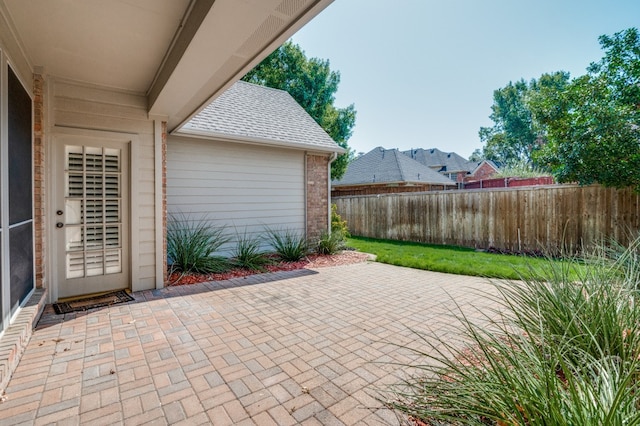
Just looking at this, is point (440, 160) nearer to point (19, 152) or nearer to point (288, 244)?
point (288, 244)

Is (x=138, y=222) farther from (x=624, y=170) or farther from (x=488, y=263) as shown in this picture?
(x=624, y=170)

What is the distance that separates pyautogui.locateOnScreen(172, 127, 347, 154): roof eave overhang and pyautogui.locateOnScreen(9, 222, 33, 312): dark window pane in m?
3.27

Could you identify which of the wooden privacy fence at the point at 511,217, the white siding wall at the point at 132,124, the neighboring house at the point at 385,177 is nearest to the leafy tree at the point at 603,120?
the wooden privacy fence at the point at 511,217

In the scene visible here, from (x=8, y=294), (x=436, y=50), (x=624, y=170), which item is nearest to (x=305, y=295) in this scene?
(x=8, y=294)

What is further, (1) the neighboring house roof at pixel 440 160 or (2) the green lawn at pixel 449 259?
(1) the neighboring house roof at pixel 440 160

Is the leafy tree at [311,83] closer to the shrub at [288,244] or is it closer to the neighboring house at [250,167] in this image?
the neighboring house at [250,167]

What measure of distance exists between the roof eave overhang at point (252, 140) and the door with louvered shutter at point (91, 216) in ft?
5.47

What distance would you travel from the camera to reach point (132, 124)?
4.74 m

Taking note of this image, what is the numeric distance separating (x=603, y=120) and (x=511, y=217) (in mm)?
2874

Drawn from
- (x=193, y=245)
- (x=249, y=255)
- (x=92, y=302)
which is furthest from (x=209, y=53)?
(x=249, y=255)

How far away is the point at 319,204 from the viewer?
8.74 metres

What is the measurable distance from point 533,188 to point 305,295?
6805 millimetres

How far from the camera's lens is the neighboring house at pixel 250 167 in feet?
21.5

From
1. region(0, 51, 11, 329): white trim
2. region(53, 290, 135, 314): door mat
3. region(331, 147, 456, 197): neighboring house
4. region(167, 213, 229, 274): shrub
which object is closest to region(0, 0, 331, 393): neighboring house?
region(0, 51, 11, 329): white trim
